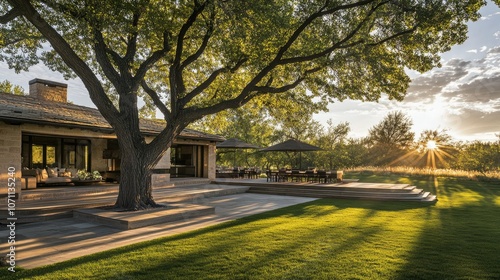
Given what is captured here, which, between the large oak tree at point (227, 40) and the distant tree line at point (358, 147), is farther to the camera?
the distant tree line at point (358, 147)

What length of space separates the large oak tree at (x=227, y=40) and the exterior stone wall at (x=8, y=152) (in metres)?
2.78

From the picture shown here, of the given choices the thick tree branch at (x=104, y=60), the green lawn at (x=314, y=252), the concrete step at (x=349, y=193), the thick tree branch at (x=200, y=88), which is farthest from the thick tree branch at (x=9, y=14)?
the concrete step at (x=349, y=193)

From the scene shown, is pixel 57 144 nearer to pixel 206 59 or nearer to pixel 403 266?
pixel 206 59

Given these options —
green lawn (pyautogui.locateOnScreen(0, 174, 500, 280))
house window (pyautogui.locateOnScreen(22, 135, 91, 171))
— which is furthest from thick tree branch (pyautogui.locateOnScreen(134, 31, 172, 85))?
house window (pyautogui.locateOnScreen(22, 135, 91, 171))

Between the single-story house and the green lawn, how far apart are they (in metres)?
5.19

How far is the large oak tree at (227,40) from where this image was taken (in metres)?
8.63

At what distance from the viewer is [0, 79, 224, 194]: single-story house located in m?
10.9

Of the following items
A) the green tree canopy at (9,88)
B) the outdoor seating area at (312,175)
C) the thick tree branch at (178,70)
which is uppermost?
the green tree canopy at (9,88)

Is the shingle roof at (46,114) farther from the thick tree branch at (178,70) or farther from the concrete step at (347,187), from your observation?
the concrete step at (347,187)

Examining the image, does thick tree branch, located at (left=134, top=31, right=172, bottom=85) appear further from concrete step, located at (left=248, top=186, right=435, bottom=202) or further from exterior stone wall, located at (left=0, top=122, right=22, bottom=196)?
concrete step, located at (left=248, top=186, right=435, bottom=202)

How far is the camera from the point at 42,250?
18.8ft

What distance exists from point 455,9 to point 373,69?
2659mm

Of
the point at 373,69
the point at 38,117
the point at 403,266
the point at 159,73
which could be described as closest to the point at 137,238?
the point at 403,266

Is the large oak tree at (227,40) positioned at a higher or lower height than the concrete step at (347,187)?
higher
